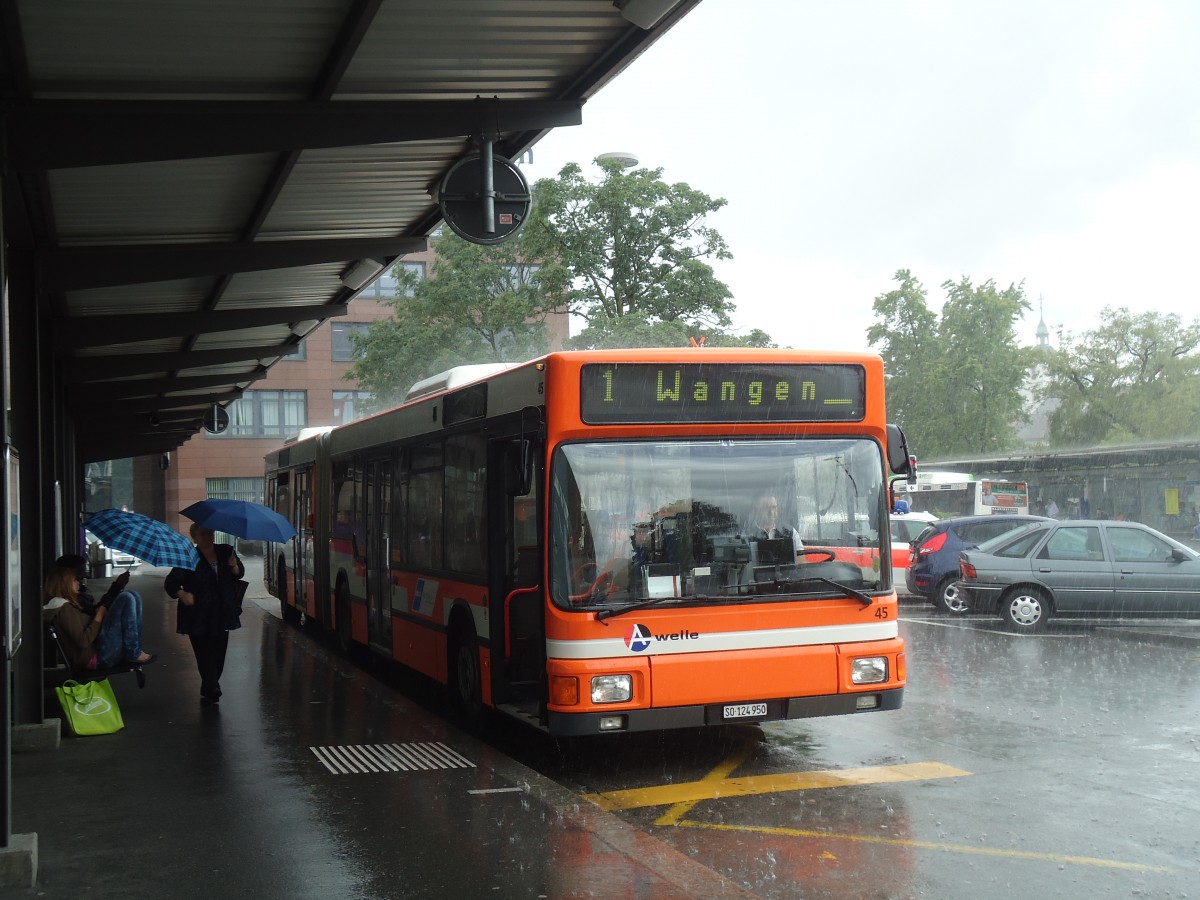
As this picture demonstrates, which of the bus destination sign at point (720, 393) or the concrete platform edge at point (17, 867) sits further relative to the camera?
the bus destination sign at point (720, 393)

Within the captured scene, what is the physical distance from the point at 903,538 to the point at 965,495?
24.3 m

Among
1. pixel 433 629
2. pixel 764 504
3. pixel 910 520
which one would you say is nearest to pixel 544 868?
pixel 764 504

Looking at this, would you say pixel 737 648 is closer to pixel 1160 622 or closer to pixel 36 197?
pixel 36 197

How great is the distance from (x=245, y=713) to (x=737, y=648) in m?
5.13

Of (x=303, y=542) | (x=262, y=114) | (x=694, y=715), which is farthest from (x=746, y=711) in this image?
(x=303, y=542)

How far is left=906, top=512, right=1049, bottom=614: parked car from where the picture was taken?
20.4 metres

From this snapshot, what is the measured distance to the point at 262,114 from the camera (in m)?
8.47

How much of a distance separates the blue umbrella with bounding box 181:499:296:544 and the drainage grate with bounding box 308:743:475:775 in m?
2.95

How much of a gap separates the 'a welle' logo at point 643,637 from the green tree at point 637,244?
29632 mm

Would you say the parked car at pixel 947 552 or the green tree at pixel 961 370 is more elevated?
the green tree at pixel 961 370

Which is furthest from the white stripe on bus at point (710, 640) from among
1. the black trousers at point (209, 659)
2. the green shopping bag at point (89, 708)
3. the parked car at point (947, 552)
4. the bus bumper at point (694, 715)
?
the parked car at point (947, 552)

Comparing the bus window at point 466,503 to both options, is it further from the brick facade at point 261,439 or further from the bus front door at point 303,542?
the brick facade at point 261,439

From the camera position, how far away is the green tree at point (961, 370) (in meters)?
61.8

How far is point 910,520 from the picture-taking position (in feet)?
82.3
